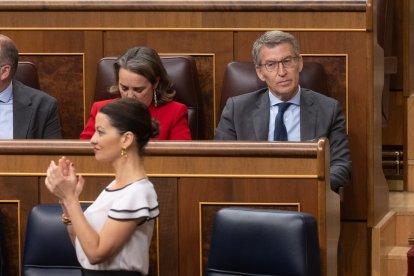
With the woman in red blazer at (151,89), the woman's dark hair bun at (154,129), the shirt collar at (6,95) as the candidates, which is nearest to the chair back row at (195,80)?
the woman in red blazer at (151,89)

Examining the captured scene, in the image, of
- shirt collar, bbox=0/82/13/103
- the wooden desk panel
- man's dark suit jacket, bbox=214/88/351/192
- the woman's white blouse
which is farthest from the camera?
shirt collar, bbox=0/82/13/103

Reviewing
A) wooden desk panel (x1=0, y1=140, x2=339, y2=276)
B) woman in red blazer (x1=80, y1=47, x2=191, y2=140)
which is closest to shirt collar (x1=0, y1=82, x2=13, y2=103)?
woman in red blazer (x1=80, y1=47, x2=191, y2=140)

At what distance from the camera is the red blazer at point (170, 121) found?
164 cm

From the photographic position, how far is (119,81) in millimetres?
1627

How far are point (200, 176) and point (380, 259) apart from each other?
42cm

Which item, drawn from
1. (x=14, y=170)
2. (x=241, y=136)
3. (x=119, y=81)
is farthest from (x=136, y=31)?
(x=14, y=170)

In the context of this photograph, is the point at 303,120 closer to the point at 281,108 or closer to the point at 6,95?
the point at 281,108

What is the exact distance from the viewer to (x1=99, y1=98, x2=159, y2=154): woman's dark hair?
120 cm

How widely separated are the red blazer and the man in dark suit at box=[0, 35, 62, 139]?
57mm

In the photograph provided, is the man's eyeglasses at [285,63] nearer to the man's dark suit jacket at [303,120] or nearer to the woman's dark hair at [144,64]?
the man's dark suit jacket at [303,120]

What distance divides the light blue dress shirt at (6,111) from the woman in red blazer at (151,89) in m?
0.11

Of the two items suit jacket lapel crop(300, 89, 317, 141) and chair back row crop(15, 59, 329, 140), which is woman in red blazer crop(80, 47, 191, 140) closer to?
chair back row crop(15, 59, 329, 140)

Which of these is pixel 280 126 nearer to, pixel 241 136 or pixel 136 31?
pixel 241 136

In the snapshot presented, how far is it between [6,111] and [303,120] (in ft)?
1.44
